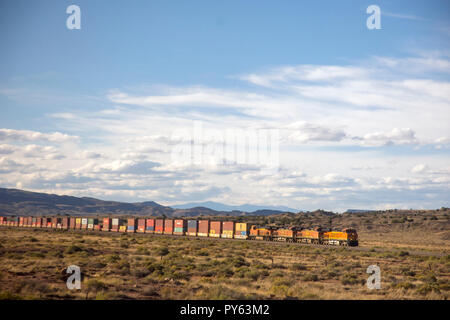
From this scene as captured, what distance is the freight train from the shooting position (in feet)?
233

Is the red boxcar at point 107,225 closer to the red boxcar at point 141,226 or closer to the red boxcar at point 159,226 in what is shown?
the red boxcar at point 141,226

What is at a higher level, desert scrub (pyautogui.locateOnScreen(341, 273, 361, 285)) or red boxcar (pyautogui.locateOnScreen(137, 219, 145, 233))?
desert scrub (pyautogui.locateOnScreen(341, 273, 361, 285))

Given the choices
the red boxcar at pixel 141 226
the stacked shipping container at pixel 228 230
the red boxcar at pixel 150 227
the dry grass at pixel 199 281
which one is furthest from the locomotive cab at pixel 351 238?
the red boxcar at pixel 141 226

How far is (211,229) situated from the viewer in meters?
86.8

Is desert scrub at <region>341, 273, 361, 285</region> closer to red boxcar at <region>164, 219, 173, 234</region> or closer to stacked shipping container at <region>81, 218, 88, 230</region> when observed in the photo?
red boxcar at <region>164, 219, 173, 234</region>

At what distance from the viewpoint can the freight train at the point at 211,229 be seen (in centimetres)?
7107

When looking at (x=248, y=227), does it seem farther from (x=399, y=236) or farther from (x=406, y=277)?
(x=406, y=277)

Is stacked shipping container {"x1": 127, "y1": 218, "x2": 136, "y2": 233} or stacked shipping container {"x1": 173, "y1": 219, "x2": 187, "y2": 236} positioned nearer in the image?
stacked shipping container {"x1": 173, "y1": 219, "x2": 187, "y2": 236}

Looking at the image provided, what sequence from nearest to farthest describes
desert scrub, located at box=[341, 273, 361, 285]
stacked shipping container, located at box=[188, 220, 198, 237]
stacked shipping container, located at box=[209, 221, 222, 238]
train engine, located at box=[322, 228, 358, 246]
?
desert scrub, located at box=[341, 273, 361, 285] → train engine, located at box=[322, 228, 358, 246] → stacked shipping container, located at box=[209, 221, 222, 238] → stacked shipping container, located at box=[188, 220, 198, 237]

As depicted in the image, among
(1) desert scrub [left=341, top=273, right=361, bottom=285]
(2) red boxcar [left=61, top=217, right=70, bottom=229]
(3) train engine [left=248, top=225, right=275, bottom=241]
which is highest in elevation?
(1) desert scrub [left=341, top=273, right=361, bottom=285]

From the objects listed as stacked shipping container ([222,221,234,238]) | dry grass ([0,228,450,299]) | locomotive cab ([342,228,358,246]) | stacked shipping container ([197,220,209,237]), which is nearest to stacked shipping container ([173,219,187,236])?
stacked shipping container ([197,220,209,237])

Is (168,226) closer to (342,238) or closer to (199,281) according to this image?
(342,238)

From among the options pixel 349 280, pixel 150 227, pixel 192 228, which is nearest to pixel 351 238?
pixel 192 228
